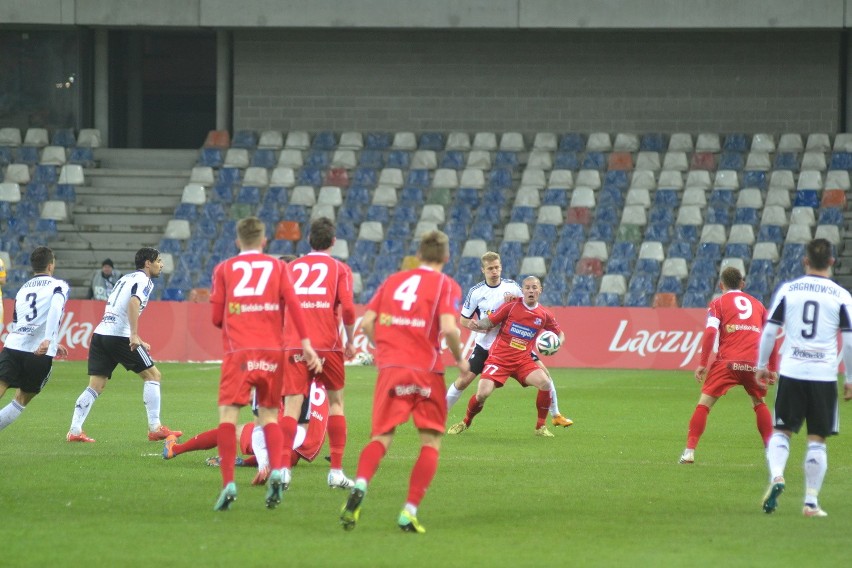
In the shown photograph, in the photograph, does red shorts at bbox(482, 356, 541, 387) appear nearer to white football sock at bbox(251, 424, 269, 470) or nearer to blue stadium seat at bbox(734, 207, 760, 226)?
Answer: white football sock at bbox(251, 424, 269, 470)

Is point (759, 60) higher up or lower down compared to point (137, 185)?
higher up

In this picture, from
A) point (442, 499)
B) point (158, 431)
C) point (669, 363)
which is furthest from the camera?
point (669, 363)

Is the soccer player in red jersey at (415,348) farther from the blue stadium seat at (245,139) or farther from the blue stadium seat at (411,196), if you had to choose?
the blue stadium seat at (245,139)

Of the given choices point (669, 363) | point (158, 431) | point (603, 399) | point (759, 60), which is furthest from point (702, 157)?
point (158, 431)

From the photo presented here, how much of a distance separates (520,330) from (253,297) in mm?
6254

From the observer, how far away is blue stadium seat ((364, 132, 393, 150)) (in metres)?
33.6

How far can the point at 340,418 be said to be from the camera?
34.7ft

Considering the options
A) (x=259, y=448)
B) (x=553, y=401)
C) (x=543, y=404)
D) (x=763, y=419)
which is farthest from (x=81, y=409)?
(x=763, y=419)

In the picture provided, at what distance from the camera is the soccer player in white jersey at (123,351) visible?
13.9 m

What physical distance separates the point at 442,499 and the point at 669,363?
16241mm

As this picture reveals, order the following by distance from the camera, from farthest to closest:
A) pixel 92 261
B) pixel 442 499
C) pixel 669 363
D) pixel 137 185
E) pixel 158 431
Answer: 1. pixel 137 185
2. pixel 92 261
3. pixel 669 363
4. pixel 158 431
5. pixel 442 499

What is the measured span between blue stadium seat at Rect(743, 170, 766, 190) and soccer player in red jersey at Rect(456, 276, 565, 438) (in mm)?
16659

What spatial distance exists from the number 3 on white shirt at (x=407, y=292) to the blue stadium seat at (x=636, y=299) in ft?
63.2

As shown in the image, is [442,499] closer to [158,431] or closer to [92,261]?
[158,431]
